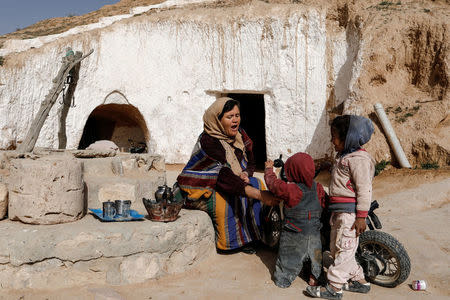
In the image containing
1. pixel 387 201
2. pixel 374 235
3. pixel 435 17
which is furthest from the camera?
pixel 435 17

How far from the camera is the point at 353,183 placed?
3137 millimetres

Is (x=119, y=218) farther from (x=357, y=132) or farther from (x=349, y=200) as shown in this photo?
(x=357, y=132)

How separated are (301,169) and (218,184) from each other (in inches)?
34.7

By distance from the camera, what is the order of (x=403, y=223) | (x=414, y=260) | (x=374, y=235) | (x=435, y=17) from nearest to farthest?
1. (x=374, y=235)
2. (x=414, y=260)
3. (x=403, y=223)
4. (x=435, y=17)

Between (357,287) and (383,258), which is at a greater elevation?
(383,258)

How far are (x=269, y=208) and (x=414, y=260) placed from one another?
1.48 meters

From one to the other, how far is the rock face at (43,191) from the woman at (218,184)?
3.52 feet

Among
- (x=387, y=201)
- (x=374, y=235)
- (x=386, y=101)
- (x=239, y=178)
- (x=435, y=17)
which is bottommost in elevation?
(x=387, y=201)

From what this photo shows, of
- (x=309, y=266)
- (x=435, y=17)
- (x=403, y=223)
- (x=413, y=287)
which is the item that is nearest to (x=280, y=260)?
(x=309, y=266)

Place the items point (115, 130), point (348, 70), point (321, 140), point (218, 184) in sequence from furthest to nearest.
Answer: point (115, 130) → point (321, 140) → point (348, 70) → point (218, 184)

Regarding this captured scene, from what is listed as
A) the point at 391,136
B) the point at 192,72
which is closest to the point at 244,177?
the point at 391,136

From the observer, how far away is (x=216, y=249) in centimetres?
404

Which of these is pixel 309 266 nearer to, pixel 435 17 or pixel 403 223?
pixel 403 223

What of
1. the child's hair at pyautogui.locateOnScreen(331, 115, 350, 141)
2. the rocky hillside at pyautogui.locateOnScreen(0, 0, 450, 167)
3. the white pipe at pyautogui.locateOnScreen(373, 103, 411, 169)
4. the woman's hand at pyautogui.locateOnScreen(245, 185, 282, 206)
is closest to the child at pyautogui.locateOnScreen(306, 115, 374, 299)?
the child's hair at pyautogui.locateOnScreen(331, 115, 350, 141)
